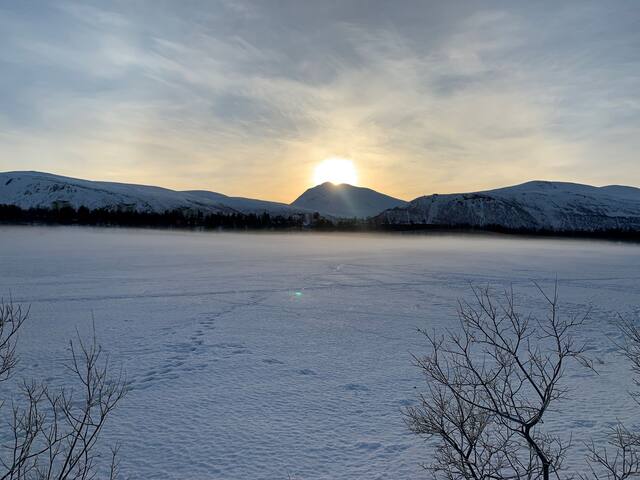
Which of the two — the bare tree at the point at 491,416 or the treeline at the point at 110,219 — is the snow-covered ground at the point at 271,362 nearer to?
the bare tree at the point at 491,416

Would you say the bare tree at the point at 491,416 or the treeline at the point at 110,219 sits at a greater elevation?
the treeline at the point at 110,219

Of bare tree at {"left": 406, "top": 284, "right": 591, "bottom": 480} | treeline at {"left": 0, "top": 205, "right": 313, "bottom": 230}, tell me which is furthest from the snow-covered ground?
treeline at {"left": 0, "top": 205, "right": 313, "bottom": 230}

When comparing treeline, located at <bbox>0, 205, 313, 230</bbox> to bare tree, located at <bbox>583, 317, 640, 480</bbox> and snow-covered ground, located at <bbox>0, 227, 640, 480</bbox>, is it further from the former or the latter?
bare tree, located at <bbox>583, 317, 640, 480</bbox>

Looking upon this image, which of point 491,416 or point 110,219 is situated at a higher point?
point 110,219

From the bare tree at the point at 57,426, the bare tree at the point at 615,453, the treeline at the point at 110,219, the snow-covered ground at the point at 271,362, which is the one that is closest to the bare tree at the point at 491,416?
the bare tree at the point at 615,453

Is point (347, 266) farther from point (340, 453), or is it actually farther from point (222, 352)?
point (340, 453)

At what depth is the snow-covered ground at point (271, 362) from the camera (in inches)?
273

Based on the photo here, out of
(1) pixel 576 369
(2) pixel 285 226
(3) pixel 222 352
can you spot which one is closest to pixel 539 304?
(1) pixel 576 369

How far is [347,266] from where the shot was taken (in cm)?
3372

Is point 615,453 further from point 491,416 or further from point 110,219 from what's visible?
point 110,219

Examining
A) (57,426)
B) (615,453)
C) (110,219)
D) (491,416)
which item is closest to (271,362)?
(57,426)

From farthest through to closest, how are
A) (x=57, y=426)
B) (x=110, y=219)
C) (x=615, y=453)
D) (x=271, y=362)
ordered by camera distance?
(x=110, y=219) < (x=271, y=362) < (x=57, y=426) < (x=615, y=453)

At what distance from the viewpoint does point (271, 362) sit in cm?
1122

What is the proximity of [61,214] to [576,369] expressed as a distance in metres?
157
